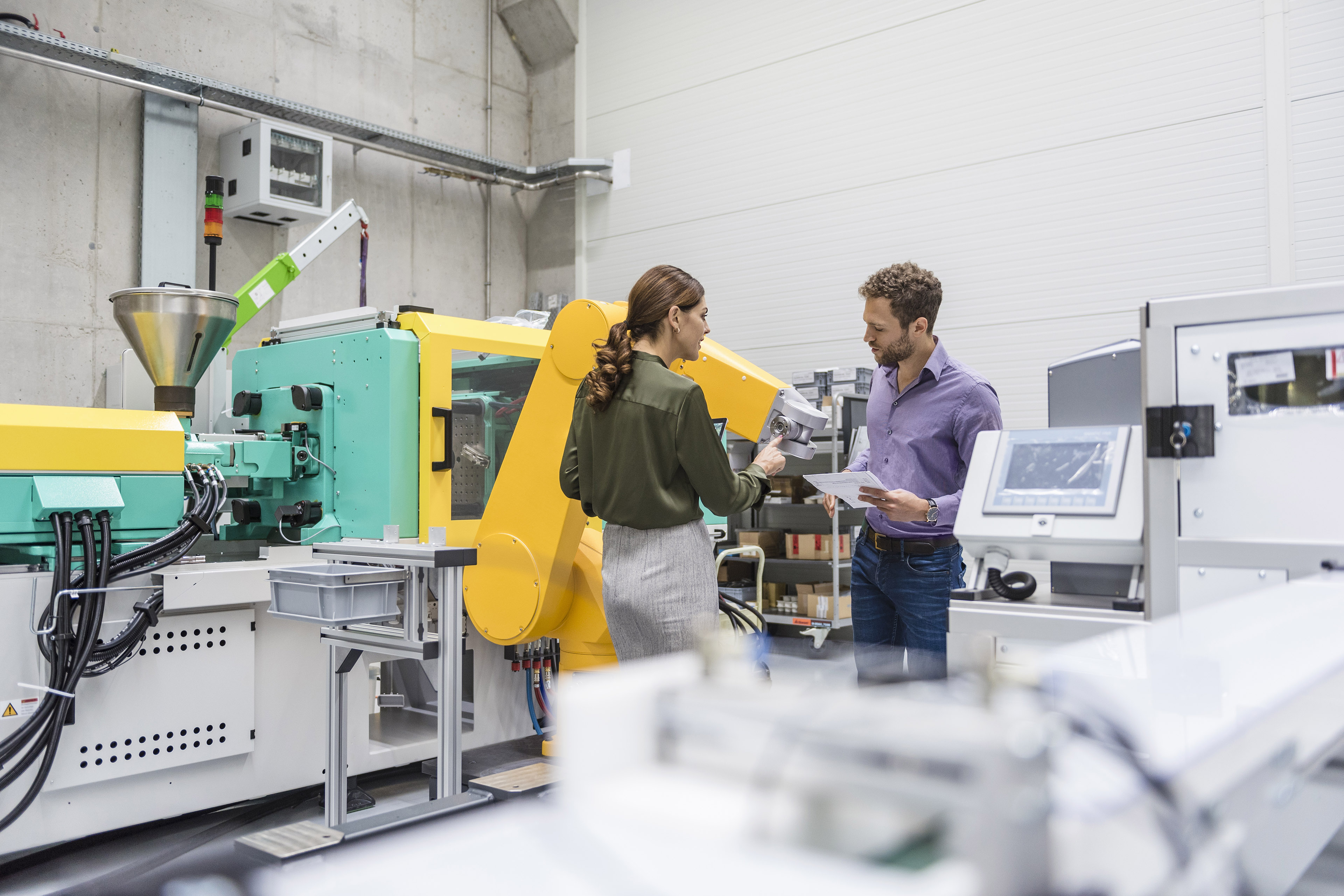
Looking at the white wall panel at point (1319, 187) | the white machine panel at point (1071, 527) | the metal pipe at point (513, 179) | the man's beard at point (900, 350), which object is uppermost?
Answer: the metal pipe at point (513, 179)

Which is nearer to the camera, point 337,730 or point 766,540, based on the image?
point 337,730

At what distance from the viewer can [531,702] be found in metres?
3.52

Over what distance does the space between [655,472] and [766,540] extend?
4.37m

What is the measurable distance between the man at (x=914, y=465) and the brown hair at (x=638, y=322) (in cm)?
60

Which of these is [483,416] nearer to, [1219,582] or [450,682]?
[450,682]

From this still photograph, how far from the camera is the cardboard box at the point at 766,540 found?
6.34m

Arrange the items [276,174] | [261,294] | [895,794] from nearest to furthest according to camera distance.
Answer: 1. [895,794]
2. [261,294]
3. [276,174]

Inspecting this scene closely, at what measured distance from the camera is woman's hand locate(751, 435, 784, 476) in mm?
2393

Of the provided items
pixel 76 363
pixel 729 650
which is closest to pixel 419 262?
pixel 76 363

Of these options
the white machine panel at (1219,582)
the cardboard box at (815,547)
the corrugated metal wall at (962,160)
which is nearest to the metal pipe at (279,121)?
the corrugated metal wall at (962,160)

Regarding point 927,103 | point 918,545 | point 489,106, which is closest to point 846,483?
point 918,545

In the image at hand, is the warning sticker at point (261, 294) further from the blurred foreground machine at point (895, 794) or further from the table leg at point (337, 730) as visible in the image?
the blurred foreground machine at point (895, 794)

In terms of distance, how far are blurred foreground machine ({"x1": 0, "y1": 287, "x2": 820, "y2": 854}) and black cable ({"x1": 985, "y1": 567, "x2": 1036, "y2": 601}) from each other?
1.01 meters

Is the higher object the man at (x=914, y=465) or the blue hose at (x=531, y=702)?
the man at (x=914, y=465)
